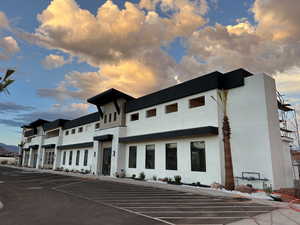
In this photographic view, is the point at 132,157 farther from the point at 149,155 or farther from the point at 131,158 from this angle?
the point at 149,155

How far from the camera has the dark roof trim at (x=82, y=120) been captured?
30.5 metres

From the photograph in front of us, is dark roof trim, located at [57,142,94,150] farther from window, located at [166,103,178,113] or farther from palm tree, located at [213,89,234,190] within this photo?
palm tree, located at [213,89,234,190]

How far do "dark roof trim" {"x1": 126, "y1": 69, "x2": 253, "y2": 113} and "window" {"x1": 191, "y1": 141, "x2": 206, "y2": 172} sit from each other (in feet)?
Answer: 13.8

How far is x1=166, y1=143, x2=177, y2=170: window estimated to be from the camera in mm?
18108

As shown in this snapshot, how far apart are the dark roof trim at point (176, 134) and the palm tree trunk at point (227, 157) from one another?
96cm

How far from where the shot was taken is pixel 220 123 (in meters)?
15.6

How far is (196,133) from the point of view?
15.9 m

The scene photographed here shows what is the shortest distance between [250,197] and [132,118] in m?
15.3

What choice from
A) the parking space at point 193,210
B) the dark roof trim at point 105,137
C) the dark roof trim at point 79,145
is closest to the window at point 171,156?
the parking space at point 193,210

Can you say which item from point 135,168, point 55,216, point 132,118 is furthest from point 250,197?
point 132,118

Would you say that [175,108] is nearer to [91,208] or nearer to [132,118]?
[132,118]

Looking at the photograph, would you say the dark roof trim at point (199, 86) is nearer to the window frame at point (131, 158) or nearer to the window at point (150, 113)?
the window at point (150, 113)

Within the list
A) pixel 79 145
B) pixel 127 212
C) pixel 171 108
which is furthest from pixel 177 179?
pixel 79 145

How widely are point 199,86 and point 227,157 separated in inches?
238
